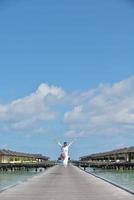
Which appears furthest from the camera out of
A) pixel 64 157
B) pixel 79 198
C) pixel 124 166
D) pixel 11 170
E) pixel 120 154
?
pixel 120 154

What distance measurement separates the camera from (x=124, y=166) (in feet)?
395

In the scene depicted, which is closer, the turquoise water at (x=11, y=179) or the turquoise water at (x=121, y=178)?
the turquoise water at (x=11, y=179)

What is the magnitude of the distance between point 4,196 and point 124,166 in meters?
98.7

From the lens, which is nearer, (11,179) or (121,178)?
(11,179)

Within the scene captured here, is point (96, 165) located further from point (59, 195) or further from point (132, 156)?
point (59, 195)

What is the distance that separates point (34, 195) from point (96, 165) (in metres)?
99.8

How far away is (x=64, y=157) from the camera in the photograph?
6397cm

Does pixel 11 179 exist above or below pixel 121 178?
below

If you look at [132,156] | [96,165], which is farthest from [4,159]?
[96,165]

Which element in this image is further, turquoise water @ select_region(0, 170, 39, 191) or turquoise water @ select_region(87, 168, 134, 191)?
turquoise water @ select_region(87, 168, 134, 191)

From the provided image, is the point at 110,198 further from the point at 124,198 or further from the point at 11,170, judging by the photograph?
the point at 11,170

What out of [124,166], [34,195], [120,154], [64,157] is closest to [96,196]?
[34,195]

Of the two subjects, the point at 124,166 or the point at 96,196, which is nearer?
the point at 96,196

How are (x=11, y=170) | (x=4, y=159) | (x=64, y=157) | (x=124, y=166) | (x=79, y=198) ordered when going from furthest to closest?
(x=4, y=159) → (x=124, y=166) → (x=11, y=170) → (x=64, y=157) → (x=79, y=198)
